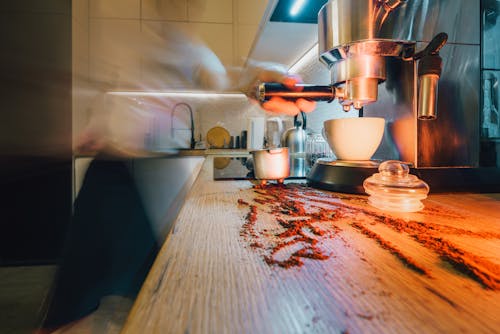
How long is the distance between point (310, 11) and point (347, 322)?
→ 52.0 inches

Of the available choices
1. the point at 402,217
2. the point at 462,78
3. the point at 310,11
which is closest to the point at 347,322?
the point at 402,217

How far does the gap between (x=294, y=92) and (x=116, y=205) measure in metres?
1.60

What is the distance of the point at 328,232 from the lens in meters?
0.39

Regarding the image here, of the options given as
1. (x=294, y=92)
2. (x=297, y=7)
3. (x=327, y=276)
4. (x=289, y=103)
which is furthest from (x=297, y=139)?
(x=327, y=276)

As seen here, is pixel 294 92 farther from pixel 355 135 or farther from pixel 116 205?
pixel 116 205

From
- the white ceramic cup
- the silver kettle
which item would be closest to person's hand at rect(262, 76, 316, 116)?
the white ceramic cup

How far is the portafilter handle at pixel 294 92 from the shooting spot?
29.6 inches

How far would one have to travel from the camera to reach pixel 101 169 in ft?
6.80

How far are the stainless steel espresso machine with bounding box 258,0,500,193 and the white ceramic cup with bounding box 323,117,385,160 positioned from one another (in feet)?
0.11

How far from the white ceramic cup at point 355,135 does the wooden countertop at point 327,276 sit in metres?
0.27

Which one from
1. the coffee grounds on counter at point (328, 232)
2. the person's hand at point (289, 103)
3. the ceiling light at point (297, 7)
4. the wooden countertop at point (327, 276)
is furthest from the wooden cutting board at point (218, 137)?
the wooden countertop at point (327, 276)

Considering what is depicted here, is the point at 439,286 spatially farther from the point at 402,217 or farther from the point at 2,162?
the point at 2,162

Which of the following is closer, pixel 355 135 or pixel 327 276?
pixel 327 276

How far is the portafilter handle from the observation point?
0.75 metres
